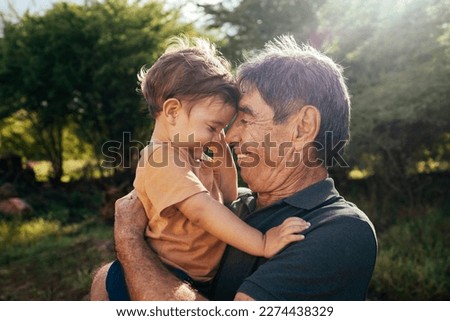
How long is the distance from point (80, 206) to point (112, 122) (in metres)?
2.21

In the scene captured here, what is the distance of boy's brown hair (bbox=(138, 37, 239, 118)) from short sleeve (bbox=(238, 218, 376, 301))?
81 cm

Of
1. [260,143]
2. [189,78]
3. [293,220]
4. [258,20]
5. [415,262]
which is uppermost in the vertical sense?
[189,78]

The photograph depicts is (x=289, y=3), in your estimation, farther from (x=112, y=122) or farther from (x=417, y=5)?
(x=417, y=5)

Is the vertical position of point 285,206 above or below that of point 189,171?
below

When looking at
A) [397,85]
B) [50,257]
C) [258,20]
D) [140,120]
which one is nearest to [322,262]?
[397,85]

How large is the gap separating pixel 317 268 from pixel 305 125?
74 cm

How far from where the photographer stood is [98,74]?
481 inches

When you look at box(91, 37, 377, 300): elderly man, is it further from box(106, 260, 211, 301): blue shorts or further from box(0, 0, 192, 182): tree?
box(0, 0, 192, 182): tree

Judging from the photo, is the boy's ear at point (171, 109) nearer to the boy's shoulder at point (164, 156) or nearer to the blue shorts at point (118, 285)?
the boy's shoulder at point (164, 156)

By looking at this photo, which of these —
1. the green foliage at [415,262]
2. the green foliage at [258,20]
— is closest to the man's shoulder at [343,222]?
the green foliage at [415,262]

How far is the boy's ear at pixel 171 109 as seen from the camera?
259cm

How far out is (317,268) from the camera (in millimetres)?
2064

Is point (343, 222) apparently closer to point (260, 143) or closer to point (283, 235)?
point (283, 235)

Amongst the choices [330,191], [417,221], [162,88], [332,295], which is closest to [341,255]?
[332,295]
